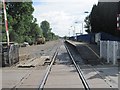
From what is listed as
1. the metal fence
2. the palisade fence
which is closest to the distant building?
the palisade fence

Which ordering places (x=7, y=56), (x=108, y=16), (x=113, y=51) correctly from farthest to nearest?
(x=108, y=16)
(x=7, y=56)
(x=113, y=51)

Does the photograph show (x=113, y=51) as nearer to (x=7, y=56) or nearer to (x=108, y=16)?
→ (x=7, y=56)

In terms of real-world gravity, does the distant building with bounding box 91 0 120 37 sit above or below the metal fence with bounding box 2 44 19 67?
above

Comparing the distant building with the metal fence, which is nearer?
the metal fence

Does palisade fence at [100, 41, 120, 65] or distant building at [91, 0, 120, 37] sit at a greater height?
distant building at [91, 0, 120, 37]

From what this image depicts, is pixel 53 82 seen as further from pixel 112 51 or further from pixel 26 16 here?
pixel 26 16

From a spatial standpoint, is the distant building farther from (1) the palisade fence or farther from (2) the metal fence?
(2) the metal fence

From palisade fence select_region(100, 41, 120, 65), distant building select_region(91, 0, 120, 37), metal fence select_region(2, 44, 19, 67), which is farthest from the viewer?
distant building select_region(91, 0, 120, 37)

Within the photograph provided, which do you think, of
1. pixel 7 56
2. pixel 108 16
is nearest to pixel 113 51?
pixel 7 56

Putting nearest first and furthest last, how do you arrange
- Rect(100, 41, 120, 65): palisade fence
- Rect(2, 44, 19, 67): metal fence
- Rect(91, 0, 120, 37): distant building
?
Rect(100, 41, 120, 65): palisade fence, Rect(2, 44, 19, 67): metal fence, Rect(91, 0, 120, 37): distant building

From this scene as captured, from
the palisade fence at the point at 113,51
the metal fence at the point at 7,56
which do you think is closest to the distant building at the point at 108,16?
the palisade fence at the point at 113,51

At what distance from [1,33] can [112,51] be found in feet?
155

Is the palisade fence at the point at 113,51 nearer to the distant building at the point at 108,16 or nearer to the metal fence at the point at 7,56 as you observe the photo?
the metal fence at the point at 7,56

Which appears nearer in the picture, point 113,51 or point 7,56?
point 113,51
